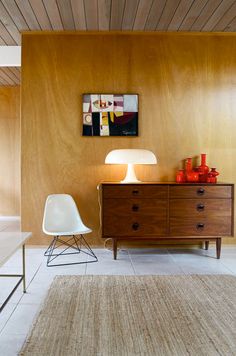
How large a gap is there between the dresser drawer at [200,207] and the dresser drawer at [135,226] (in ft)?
0.64

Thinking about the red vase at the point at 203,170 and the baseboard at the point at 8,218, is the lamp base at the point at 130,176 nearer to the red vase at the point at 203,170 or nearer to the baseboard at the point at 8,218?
the red vase at the point at 203,170

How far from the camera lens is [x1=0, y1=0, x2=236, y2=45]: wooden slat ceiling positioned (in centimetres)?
326

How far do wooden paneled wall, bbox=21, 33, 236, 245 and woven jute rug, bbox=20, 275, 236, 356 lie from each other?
1.62 metres

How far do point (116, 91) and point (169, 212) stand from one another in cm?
158

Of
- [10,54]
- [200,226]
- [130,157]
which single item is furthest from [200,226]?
[10,54]

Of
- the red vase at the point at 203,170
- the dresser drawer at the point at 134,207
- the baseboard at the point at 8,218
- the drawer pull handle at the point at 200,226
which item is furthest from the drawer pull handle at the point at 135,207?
the baseboard at the point at 8,218

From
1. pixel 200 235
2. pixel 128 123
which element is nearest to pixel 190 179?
pixel 200 235

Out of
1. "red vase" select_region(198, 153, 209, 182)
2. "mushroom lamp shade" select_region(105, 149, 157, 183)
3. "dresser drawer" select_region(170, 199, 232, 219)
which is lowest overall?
"dresser drawer" select_region(170, 199, 232, 219)

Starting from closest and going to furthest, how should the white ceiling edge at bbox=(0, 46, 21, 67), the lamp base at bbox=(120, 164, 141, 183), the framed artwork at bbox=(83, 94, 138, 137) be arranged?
1. the lamp base at bbox=(120, 164, 141, 183)
2. the framed artwork at bbox=(83, 94, 138, 137)
3. the white ceiling edge at bbox=(0, 46, 21, 67)

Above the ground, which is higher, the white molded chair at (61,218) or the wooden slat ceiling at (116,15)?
the wooden slat ceiling at (116,15)

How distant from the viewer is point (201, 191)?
140 inches

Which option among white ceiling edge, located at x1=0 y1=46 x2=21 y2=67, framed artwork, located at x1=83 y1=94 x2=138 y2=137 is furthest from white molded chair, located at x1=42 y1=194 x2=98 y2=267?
white ceiling edge, located at x1=0 y1=46 x2=21 y2=67

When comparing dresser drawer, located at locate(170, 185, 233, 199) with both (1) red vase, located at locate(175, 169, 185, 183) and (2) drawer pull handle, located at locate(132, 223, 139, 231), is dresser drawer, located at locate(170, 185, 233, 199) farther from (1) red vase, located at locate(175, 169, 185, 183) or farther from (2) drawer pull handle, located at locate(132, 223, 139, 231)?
(2) drawer pull handle, located at locate(132, 223, 139, 231)

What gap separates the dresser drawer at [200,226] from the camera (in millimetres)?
3580
